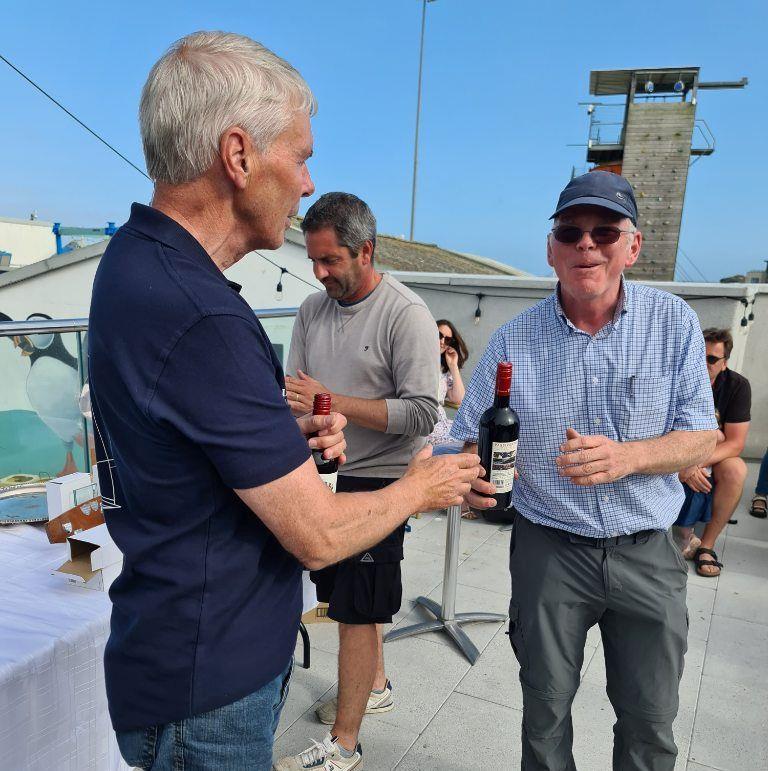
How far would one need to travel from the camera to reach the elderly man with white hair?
1055 mm

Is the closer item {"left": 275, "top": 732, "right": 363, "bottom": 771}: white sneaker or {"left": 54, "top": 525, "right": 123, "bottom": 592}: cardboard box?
{"left": 54, "top": 525, "right": 123, "bottom": 592}: cardboard box

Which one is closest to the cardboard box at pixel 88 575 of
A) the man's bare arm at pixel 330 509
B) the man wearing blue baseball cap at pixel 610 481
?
the man's bare arm at pixel 330 509

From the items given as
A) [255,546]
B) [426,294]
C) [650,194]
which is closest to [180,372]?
[255,546]

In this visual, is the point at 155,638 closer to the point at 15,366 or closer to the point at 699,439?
the point at 699,439

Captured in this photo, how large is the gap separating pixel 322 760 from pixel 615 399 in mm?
1869

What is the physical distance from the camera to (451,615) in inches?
148

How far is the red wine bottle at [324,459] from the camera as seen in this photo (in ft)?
5.66

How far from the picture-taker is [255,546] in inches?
48.1

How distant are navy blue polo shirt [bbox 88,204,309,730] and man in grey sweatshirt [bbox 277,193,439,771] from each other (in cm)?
119

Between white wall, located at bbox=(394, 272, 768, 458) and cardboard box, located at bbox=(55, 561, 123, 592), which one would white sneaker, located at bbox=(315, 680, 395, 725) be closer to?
cardboard box, located at bbox=(55, 561, 123, 592)

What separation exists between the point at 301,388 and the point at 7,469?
338 centimetres

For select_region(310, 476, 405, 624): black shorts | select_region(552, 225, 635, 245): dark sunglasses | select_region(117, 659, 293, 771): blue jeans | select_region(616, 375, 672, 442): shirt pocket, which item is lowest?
select_region(310, 476, 405, 624): black shorts

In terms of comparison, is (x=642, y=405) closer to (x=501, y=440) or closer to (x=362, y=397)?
(x=501, y=440)

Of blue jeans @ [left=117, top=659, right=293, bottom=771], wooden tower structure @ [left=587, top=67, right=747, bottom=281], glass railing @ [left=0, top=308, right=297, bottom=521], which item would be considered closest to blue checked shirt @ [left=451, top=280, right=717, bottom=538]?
blue jeans @ [left=117, top=659, right=293, bottom=771]
